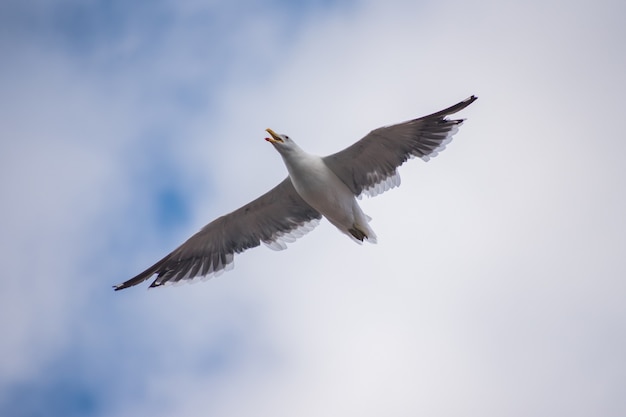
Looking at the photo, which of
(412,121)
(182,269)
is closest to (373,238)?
(412,121)

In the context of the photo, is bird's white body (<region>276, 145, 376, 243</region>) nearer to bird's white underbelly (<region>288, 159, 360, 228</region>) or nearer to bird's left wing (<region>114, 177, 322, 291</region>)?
bird's white underbelly (<region>288, 159, 360, 228</region>)

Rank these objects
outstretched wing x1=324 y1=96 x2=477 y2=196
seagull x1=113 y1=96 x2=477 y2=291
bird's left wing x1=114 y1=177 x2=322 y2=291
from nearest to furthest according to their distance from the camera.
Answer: outstretched wing x1=324 y1=96 x2=477 y2=196
seagull x1=113 y1=96 x2=477 y2=291
bird's left wing x1=114 y1=177 x2=322 y2=291

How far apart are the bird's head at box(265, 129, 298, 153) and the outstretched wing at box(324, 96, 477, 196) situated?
63 cm

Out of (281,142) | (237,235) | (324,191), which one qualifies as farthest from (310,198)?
(237,235)

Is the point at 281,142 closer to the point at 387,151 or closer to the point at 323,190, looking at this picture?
the point at 323,190

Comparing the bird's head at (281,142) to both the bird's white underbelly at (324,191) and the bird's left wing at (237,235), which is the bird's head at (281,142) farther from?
the bird's left wing at (237,235)

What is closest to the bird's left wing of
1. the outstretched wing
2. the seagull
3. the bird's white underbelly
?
the seagull

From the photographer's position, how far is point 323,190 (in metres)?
16.7

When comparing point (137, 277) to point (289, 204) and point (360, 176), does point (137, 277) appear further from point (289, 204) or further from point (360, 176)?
point (360, 176)

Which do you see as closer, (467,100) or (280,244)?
(467,100)

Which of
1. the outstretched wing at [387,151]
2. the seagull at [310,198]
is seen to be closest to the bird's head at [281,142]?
the seagull at [310,198]

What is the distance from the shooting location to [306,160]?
55.3 ft

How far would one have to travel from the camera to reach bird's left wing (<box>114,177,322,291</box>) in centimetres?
1803

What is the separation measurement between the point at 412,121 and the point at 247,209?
11.0 feet
